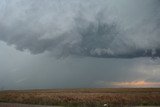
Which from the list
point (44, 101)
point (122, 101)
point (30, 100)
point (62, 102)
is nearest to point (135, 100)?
point (122, 101)

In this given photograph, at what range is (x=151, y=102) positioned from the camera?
66750 mm

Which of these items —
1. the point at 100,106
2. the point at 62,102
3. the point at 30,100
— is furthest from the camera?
the point at 30,100

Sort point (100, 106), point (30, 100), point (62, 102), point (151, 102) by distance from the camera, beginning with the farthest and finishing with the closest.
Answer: point (30, 100) < point (62, 102) < point (151, 102) < point (100, 106)

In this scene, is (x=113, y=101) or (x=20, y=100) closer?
(x=113, y=101)

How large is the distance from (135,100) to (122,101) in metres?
3.02

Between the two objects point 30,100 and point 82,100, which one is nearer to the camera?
point 82,100

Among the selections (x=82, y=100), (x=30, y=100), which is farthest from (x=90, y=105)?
(x=30, y=100)

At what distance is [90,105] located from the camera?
65.1 meters

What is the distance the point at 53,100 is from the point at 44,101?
230cm

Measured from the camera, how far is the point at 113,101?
7081 cm

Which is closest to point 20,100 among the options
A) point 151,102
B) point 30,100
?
point 30,100

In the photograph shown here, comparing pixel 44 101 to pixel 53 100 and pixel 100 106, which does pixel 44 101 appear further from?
pixel 100 106

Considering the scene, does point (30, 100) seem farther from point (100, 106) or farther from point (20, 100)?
point (100, 106)

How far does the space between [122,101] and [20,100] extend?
92.8 ft
